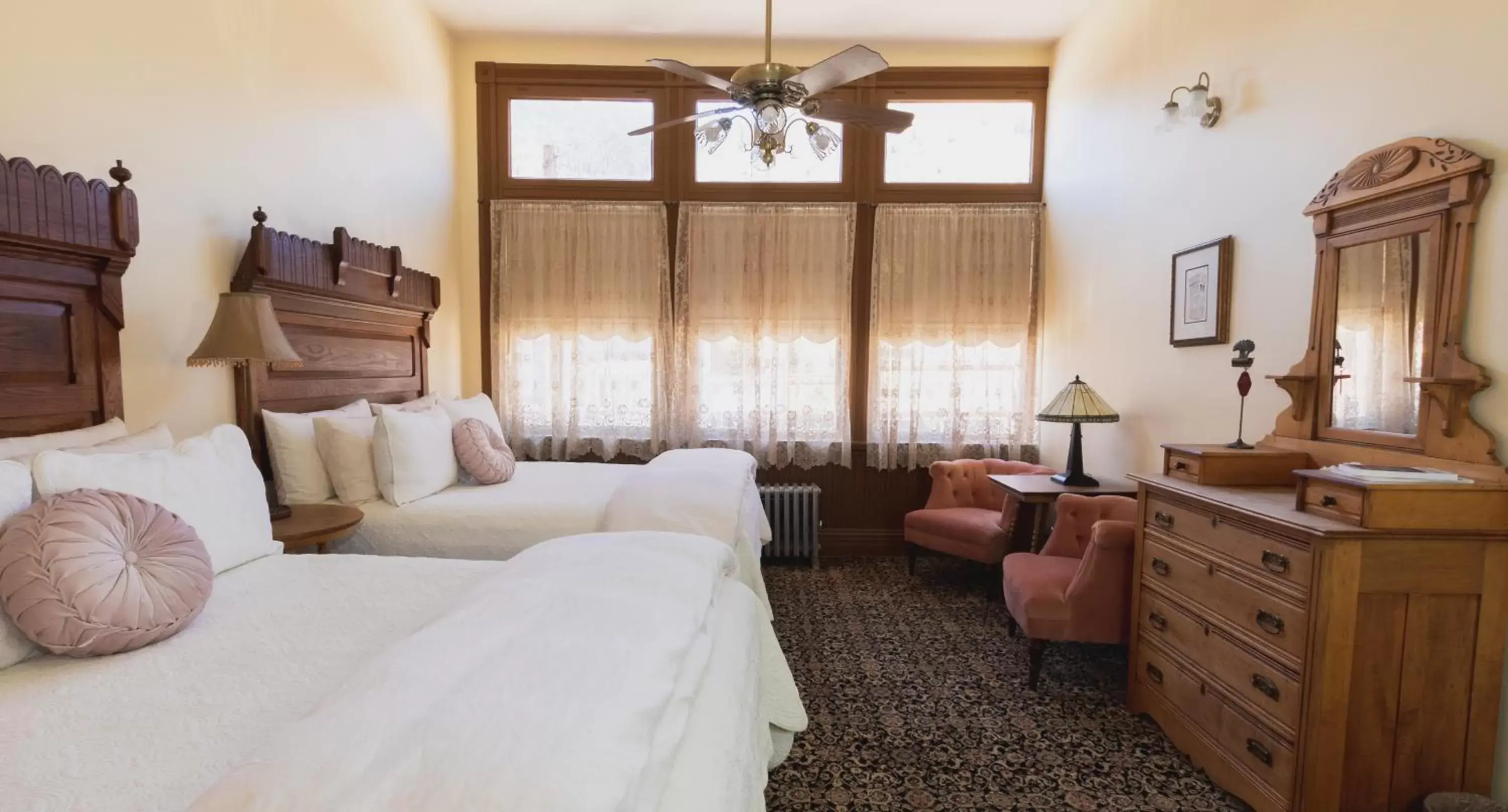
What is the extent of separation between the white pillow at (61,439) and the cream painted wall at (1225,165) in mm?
3698

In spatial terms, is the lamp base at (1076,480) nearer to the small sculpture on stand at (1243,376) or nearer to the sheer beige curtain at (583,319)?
the small sculpture on stand at (1243,376)

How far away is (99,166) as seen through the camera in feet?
6.13

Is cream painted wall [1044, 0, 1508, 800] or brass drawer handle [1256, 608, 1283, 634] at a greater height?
cream painted wall [1044, 0, 1508, 800]

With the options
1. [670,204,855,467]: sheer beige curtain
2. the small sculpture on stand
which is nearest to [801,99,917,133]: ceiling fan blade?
the small sculpture on stand

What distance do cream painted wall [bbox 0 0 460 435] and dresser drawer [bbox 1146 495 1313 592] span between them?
339 cm

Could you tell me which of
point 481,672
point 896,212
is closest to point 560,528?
point 481,672

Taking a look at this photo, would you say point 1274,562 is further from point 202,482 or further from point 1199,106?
point 202,482

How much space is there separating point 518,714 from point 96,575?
109 centimetres

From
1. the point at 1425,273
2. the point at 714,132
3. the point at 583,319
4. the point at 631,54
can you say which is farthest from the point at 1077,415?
the point at 631,54

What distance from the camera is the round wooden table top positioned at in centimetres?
205

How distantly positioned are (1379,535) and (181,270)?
361cm

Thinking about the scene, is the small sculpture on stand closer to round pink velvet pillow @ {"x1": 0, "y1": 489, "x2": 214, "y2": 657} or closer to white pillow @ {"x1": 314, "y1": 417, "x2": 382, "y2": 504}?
round pink velvet pillow @ {"x1": 0, "y1": 489, "x2": 214, "y2": 657}

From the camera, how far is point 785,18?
3.77 meters

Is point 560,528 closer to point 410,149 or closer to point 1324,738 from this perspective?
point 1324,738
